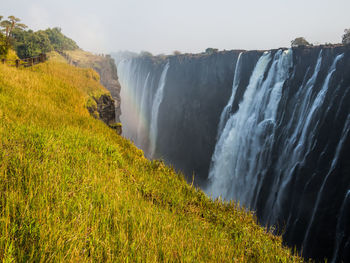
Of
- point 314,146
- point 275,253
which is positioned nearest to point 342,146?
point 314,146

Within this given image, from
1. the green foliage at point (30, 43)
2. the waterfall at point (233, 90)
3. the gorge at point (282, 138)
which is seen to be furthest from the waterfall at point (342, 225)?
the green foliage at point (30, 43)

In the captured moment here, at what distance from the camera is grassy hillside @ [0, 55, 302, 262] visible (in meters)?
1.63

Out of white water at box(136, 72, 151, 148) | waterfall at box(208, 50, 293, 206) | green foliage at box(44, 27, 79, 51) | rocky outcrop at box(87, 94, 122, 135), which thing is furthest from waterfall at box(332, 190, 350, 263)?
green foliage at box(44, 27, 79, 51)

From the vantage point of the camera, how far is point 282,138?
20.7 m

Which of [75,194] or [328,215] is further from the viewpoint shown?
[328,215]

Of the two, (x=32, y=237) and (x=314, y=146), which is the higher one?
(x=32, y=237)

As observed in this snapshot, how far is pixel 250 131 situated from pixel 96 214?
81.0 feet

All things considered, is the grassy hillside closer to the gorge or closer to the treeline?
the gorge

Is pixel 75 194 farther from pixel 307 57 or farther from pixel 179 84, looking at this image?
pixel 179 84

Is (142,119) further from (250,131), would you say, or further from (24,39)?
(250,131)

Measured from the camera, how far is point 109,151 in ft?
16.0

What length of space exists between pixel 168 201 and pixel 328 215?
16.0 meters

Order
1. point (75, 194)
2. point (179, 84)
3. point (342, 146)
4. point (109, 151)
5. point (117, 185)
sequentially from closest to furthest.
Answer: point (75, 194), point (117, 185), point (109, 151), point (342, 146), point (179, 84)

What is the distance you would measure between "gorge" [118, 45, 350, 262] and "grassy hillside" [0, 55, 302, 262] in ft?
22.8
